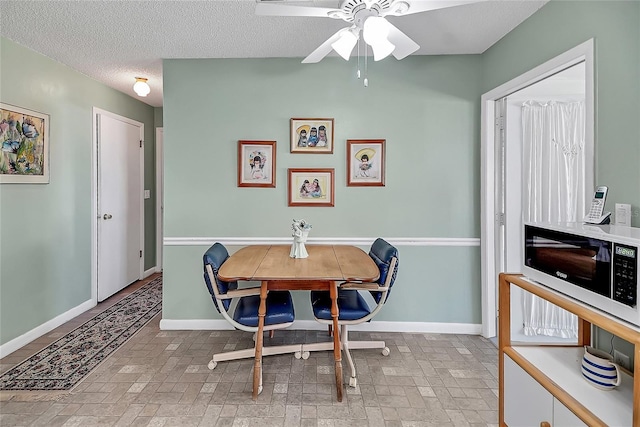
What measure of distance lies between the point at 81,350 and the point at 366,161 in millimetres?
2775

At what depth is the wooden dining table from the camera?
1.96 metres

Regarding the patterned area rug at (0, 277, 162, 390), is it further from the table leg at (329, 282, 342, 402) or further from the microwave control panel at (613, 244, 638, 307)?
the microwave control panel at (613, 244, 638, 307)

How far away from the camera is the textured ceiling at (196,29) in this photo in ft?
6.94

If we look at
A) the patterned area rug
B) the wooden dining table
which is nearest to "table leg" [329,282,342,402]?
the wooden dining table

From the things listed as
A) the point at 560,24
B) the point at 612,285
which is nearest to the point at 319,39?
the point at 560,24

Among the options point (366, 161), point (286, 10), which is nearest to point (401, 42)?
point (286, 10)

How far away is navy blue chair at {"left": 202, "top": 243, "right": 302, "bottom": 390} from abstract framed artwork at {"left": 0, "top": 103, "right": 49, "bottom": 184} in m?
1.72

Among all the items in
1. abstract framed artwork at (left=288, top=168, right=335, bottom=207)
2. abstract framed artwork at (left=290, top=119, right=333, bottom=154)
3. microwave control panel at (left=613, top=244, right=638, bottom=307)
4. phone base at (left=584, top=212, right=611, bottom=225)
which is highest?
abstract framed artwork at (left=290, top=119, right=333, bottom=154)

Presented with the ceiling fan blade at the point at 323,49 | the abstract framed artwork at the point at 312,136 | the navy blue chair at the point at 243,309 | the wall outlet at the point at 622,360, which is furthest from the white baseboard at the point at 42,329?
the wall outlet at the point at 622,360

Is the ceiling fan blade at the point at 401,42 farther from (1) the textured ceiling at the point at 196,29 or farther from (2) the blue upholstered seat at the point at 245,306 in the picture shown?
(2) the blue upholstered seat at the point at 245,306

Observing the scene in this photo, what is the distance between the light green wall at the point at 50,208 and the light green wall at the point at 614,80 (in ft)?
12.7

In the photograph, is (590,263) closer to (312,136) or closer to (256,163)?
(312,136)

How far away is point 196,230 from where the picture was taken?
2980mm

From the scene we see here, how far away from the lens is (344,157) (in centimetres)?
294
